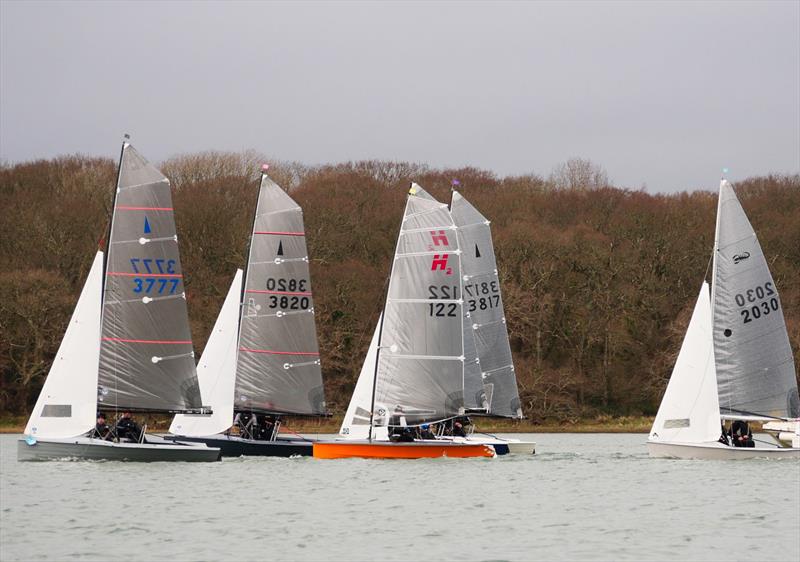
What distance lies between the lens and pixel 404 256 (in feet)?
128

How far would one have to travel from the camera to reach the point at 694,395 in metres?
37.6

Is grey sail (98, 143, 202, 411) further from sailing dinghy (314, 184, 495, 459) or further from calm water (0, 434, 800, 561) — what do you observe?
sailing dinghy (314, 184, 495, 459)

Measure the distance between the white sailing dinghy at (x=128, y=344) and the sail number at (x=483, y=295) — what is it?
1204cm

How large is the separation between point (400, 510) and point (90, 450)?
944cm

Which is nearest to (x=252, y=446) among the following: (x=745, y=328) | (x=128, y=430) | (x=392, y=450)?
(x=392, y=450)

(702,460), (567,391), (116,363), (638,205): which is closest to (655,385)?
(567,391)

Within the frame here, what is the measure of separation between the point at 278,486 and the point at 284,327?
884 centimetres

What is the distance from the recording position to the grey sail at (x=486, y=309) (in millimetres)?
45500

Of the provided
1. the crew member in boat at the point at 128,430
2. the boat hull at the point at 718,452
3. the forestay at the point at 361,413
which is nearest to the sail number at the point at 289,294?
the forestay at the point at 361,413

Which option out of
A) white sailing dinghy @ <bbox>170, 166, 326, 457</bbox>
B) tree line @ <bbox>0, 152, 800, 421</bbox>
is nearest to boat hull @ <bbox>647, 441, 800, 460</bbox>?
white sailing dinghy @ <bbox>170, 166, 326, 457</bbox>

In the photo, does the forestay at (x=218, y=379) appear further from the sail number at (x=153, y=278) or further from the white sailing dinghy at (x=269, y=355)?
the sail number at (x=153, y=278)

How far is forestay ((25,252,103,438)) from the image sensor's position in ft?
113

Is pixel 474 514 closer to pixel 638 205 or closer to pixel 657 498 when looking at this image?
pixel 657 498

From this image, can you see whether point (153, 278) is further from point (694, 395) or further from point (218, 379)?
point (694, 395)
